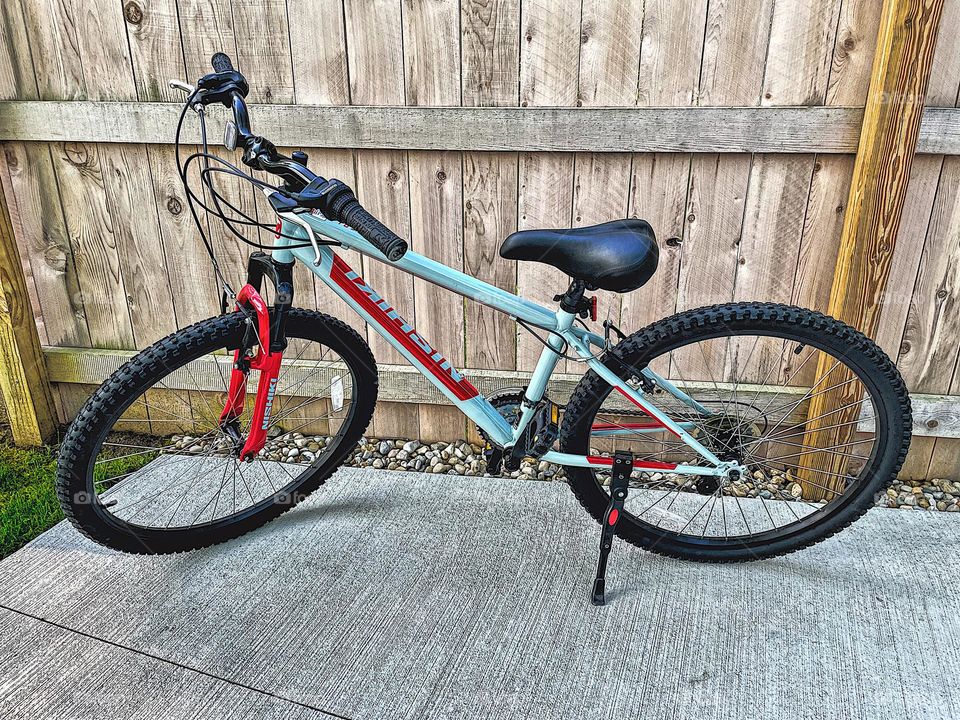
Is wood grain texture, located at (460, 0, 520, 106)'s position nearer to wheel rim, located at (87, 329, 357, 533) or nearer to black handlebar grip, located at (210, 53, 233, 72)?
black handlebar grip, located at (210, 53, 233, 72)

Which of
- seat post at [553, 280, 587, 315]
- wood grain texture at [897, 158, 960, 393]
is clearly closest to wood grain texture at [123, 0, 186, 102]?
seat post at [553, 280, 587, 315]

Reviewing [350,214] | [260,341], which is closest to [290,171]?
[350,214]

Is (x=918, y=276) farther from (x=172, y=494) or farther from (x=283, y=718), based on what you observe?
(x=172, y=494)

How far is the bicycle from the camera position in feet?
5.02

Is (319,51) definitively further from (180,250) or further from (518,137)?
(180,250)

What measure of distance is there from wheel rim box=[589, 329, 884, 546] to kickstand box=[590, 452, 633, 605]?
5.9 inches

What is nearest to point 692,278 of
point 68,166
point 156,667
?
point 156,667

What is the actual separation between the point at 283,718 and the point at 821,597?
1.43 meters

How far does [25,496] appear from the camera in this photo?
2314mm

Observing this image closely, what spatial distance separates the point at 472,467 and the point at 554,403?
2.23ft

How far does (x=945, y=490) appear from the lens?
7.62 feet

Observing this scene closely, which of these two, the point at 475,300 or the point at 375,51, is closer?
the point at 475,300

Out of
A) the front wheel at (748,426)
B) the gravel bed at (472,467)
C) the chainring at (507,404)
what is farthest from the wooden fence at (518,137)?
the chainring at (507,404)

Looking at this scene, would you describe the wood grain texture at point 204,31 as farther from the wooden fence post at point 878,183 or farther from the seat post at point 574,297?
the wooden fence post at point 878,183
